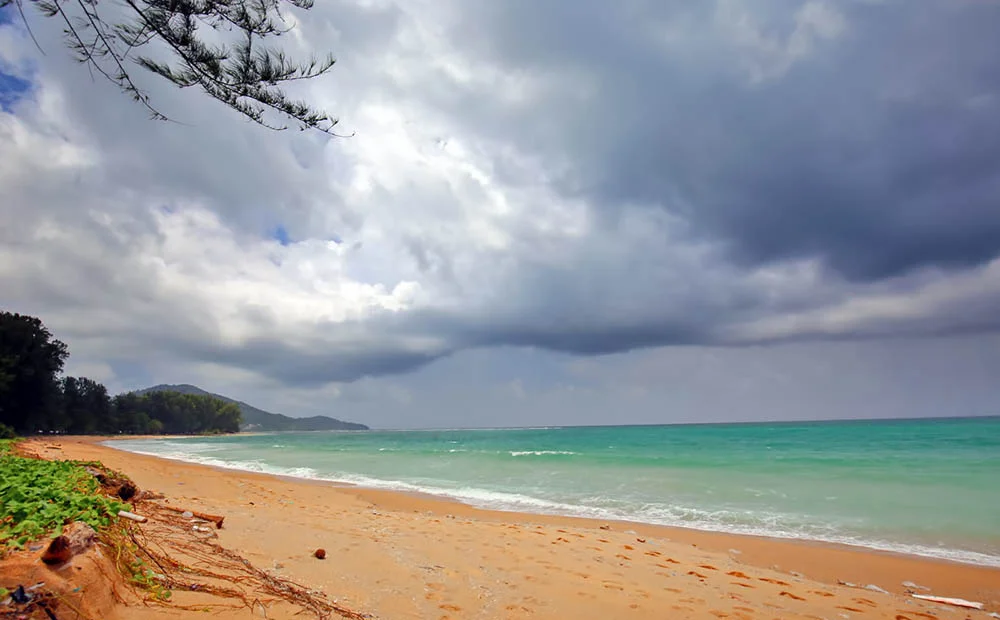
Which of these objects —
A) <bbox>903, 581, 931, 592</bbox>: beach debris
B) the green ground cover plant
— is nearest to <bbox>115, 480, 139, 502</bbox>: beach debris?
the green ground cover plant

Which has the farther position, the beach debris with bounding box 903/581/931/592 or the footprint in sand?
the beach debris with bounding box 903/581/931/592

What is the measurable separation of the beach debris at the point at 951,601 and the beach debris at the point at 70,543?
8159mm

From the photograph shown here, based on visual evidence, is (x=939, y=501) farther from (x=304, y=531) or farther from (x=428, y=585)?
(x=304, y=531)

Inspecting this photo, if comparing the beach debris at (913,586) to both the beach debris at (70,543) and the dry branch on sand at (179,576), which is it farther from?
the beach debris at (70,543)

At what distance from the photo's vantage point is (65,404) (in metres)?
65.4

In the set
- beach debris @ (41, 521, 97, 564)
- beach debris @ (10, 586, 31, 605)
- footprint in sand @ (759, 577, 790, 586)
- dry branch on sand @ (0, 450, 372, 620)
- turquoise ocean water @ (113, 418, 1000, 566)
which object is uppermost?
A: beach debris @ (41, 521, 97, 564)

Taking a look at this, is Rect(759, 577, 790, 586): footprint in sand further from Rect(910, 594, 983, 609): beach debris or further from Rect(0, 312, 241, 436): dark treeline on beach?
Rect(0, 312, 241, 436): dark treeline on beach

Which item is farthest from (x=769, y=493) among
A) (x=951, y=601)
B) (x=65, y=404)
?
(x=65, y=404)

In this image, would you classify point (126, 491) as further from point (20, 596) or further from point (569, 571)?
point (569, 571)

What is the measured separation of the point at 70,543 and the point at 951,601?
8.44 m

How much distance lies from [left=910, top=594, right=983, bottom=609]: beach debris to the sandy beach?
13 cm

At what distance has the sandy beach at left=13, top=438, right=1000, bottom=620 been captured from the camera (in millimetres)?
4288

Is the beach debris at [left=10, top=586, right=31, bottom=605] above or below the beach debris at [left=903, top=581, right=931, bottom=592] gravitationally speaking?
above

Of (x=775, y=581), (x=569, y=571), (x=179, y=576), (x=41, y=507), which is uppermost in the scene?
(x=41, y=507)
